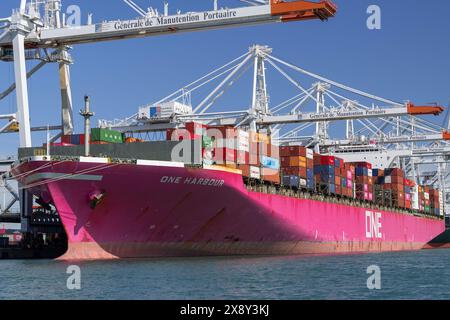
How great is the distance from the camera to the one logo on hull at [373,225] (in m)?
51.8

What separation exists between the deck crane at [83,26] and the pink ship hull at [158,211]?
22.6 ft

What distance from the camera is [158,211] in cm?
3019

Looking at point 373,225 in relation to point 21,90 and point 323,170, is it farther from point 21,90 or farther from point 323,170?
point 21,90

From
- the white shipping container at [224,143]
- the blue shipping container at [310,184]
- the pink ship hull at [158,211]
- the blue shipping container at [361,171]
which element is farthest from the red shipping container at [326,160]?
the white shipping container at [224,143]

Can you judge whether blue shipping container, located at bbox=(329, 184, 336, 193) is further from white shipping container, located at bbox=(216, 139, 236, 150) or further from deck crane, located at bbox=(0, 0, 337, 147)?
deck crane, located at bbox=(0, 0, 337, 147)

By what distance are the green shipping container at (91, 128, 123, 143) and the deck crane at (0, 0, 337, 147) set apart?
4649mm

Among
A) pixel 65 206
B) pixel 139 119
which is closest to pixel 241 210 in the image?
pixel 65 206

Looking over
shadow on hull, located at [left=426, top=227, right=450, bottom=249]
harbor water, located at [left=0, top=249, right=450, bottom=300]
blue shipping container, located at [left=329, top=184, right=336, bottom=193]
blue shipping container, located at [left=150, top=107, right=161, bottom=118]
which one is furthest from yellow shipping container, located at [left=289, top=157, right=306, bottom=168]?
shadow on hull, located at [left=426, top=227, right=450, bottom=249]

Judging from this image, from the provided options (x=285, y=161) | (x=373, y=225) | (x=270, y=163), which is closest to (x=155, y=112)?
(x=285, y=161)

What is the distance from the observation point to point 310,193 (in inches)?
1684

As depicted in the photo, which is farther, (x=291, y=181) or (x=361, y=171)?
(x=361, y=171)

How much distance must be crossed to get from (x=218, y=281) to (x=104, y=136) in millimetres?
13421
